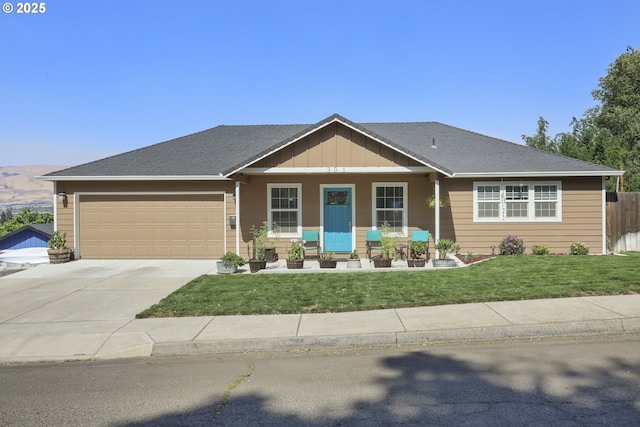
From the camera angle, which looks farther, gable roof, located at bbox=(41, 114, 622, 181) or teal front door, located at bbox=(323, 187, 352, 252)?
teal front door, located at bbox=(323, 187, 352, 252)

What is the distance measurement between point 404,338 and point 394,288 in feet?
9.37

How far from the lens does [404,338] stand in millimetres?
5781

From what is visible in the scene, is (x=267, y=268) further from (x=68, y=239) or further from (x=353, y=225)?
(x=68, y=239)

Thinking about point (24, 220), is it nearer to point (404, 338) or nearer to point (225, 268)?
point (225, 268)

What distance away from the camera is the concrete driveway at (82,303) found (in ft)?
18.9

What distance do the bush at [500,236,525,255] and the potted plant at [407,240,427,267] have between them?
2.87m

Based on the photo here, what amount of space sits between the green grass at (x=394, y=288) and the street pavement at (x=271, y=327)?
320mm

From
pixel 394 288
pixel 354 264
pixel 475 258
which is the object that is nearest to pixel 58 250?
pixel 354 264

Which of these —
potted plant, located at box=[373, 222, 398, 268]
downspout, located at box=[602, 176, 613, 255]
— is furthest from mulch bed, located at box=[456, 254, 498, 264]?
downspout, located at box=[602, 176, 613, 255]

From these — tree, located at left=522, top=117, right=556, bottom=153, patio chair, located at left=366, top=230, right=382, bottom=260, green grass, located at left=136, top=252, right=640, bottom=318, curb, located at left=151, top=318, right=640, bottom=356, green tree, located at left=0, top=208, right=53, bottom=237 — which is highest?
tree, located at left=522, top=117, right=556, bottom=153

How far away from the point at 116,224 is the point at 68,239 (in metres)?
1.55

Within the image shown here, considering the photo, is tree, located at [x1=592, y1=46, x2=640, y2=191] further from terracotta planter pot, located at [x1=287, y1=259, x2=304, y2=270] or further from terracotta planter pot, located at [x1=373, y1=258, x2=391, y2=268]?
terracotta planter pot, located at [x1=287, y1=259, x2=304, y2=270]

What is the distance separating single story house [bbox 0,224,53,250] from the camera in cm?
1456

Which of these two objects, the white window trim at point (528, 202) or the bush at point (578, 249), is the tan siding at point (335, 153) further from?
the bush at point (578, 249)
